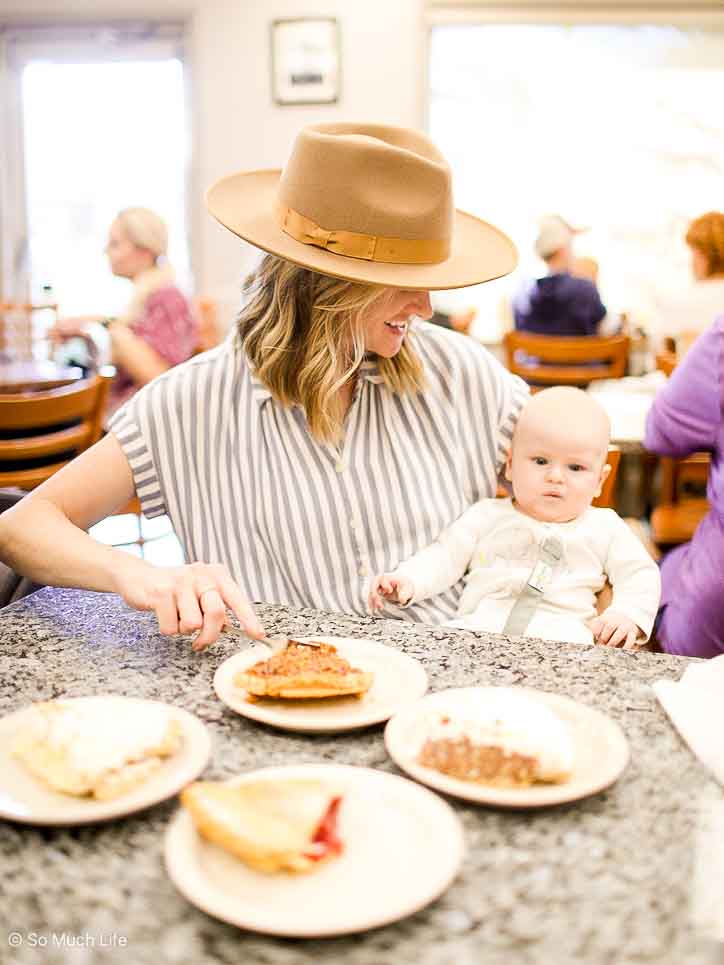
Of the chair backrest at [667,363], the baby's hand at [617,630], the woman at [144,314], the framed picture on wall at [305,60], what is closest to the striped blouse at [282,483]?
the baby's hand at [617,630]

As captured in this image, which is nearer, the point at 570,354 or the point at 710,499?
the point at 710,499

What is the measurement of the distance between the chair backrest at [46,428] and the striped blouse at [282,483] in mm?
1742

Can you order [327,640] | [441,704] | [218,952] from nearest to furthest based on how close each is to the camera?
[218,952] < [441,704] < [327,640]

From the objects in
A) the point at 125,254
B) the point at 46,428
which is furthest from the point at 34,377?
the point at 125,254

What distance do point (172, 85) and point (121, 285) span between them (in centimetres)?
132

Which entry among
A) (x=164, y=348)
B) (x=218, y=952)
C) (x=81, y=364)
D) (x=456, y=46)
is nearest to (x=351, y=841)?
(x=218, y=952)

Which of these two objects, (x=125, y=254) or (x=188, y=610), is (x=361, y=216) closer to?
(x=188, y=610)

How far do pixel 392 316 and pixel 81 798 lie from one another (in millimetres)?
953

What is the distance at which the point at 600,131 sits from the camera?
20.7 ft

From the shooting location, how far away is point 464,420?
5.73 ft

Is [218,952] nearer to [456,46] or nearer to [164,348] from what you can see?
[164,348]

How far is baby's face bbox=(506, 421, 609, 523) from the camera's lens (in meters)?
1.68

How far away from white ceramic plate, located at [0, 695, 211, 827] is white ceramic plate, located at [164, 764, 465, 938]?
36 millimetres

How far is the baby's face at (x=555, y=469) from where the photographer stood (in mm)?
1680
